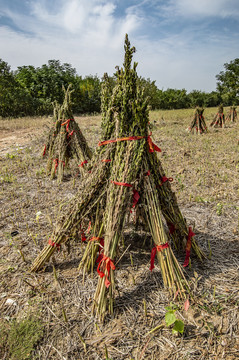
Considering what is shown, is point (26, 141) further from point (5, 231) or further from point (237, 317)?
point (237, 317)

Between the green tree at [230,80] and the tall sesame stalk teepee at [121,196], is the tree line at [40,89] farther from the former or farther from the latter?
the green tree at [230,80]

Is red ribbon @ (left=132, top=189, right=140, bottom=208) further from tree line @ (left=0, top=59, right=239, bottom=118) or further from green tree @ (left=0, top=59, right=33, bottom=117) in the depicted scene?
green tree @ (left=0, top=59, right=33, bottom=117)

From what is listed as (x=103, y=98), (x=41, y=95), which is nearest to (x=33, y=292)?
(x=103, y=98)

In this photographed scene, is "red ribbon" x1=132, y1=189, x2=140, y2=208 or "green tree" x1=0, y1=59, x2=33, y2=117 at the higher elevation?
"green tree" x1=0, y1=59, x2=33, y2=117

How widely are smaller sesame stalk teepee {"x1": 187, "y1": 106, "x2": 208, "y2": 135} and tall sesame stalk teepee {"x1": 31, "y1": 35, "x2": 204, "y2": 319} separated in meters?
8.21

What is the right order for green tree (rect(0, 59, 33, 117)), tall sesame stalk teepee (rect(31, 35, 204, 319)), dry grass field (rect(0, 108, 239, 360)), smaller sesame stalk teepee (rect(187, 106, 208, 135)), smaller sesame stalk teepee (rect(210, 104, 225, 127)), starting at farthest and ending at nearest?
green tree (rect(0, 59, 33, 117)) < smaller sesame stalk teepee (rect(210, 104, 225, 127)) < smaller sesame stalk teepee (rect(187, 106, 208, 135)) < tall sesame stalk teepee (rect(31, 35, 204, 319)) < dry grass field (rect(0, 108, 239, 360))

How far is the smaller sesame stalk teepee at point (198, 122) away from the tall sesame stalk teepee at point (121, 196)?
8213mm

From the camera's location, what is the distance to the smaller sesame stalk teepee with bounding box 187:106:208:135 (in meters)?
9.95

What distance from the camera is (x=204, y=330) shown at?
1.86m

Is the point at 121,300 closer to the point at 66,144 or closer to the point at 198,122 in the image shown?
the point at 66,144

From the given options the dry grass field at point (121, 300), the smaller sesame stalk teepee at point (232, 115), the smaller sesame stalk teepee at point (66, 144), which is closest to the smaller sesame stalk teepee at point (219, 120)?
the smaller sesame stalk teepee at point (232, 115)

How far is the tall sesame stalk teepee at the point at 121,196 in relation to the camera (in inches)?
80.1

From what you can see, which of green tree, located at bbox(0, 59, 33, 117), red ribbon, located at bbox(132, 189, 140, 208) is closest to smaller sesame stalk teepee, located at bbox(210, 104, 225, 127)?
green tree, located at bbox(0, 59, 33, 117)

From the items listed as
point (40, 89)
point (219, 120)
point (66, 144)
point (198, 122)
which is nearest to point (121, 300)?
point (66, 144)
